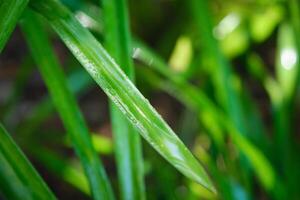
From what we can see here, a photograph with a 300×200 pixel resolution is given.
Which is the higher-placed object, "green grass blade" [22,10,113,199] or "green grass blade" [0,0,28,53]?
"green grass blade" [0,0,28,53]

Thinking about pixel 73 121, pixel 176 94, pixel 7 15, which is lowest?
pixel 176 94

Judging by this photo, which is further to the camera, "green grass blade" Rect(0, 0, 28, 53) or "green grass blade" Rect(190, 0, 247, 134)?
"green grass blade" Rect(190, 0, 247, 134)

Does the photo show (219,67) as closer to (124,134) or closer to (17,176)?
(124,134)

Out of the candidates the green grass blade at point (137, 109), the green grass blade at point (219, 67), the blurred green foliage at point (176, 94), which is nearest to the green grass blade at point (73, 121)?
the blurred green foliage at point (176, 94)

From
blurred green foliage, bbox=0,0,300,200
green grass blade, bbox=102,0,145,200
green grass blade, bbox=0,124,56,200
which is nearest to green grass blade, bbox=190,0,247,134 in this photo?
blurred green foliage, bbox=0,0,300,200

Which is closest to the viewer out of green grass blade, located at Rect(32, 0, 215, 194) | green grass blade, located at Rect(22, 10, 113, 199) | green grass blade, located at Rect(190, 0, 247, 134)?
green grass blade, located at Rect(32, 0, 215, 194)

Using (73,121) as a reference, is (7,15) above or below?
above

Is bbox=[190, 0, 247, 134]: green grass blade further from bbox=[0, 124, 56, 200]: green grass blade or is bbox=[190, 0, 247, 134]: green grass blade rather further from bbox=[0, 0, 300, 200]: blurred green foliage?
bbox=[0, 124, 56, 200]: green grass blade

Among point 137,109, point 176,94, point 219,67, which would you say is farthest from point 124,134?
point 176,94
